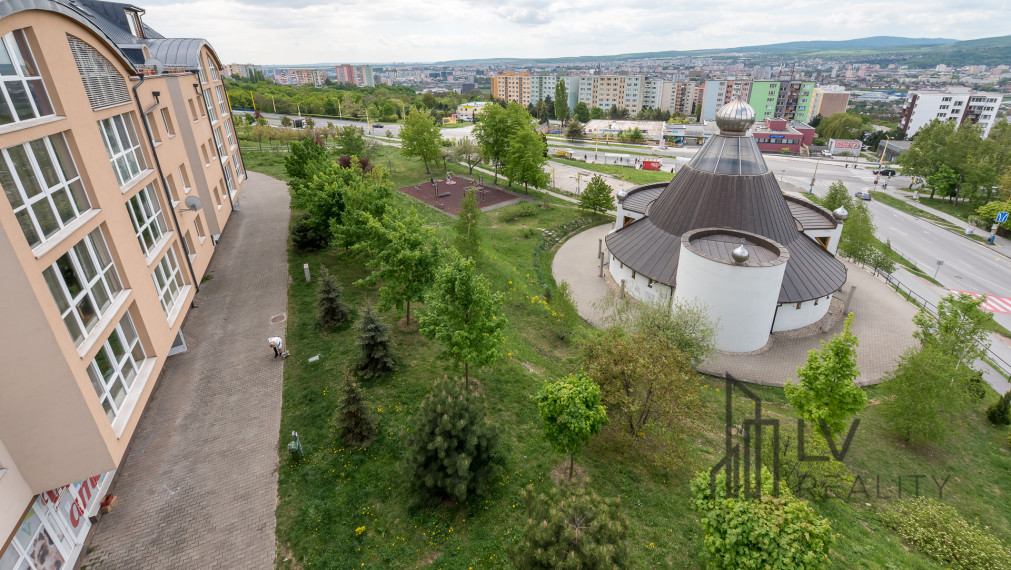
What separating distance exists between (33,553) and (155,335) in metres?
6.67

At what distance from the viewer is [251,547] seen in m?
11.9

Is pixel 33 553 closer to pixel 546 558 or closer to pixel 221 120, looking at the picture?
pixel 546 558

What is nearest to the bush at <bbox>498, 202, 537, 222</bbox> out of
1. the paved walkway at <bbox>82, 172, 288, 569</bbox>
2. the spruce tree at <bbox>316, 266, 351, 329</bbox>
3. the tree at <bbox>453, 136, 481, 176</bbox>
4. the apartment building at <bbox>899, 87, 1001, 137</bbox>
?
the tree at <bbox>453, 136, 481, 176</bbox>

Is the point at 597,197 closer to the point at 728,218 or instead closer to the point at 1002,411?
the point at 728,218

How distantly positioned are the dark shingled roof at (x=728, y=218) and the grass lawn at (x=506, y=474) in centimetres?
726

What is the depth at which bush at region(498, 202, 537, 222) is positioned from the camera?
42844mm

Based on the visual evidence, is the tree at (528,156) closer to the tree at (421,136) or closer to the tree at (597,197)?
the tree at (597,197)

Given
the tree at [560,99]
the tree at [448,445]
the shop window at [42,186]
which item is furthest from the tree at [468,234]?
the tree at [560,99]

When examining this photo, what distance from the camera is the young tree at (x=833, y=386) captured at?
1406 cm

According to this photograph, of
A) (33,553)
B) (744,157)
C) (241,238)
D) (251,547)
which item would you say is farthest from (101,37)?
(744,157)

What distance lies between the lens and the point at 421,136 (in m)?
53.6

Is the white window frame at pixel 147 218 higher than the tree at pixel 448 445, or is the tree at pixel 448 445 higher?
the white window frame at pixel 147 218

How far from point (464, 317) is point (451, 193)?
35624 millimetres

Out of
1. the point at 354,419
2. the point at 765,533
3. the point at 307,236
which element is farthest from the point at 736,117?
the point at 307,236
